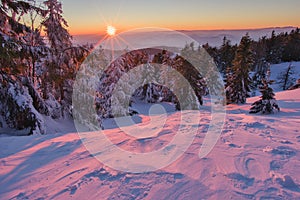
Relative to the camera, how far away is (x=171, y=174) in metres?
3.83

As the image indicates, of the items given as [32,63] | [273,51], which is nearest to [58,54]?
[32,63]

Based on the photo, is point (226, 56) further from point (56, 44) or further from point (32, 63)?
point (32, 63)

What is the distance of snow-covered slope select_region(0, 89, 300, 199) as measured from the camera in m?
3.28

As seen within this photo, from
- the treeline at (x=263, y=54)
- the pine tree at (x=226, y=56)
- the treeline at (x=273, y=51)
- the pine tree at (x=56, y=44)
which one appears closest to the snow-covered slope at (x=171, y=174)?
the pine tree at (x=56, y=44)

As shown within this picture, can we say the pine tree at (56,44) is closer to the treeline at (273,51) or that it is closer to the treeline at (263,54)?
the treeline at (263,54)

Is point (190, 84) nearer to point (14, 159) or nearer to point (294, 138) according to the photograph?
point (294, 138)

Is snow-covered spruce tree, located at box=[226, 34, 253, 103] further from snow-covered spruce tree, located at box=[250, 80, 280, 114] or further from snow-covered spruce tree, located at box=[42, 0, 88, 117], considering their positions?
snow-covered spruce tree, located at box=[42, 0, 88, 117]

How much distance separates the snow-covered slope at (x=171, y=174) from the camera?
3.28 m

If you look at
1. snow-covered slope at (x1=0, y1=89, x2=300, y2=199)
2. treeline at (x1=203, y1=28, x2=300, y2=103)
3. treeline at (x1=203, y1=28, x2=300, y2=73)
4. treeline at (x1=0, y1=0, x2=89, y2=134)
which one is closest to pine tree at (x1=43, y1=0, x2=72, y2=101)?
treeline at (x1=0, y1=0, x2=89, y2=134)

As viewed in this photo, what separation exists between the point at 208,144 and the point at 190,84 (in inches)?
736

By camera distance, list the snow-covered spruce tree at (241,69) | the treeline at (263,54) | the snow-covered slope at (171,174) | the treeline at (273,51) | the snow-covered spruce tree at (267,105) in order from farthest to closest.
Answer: the treeline at (273,51) → the treeline at (263,54) → the snow-covered spruce tree at (241,69) → the snow-covered spruce tree at (267,105) → the snow-covered slope at (171,174)

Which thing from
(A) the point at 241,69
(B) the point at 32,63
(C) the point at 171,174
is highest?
(A) the point at 241,69

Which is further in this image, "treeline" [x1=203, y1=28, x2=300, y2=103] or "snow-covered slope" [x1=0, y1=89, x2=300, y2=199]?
"treeline" [x1=203, y1=28, x2=300, y2=103]

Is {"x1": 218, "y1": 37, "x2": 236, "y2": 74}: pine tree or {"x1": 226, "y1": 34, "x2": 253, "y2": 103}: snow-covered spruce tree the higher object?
{"x1": 218, "y1": 37, "x2": 236, "y2": 74}: pine tree
